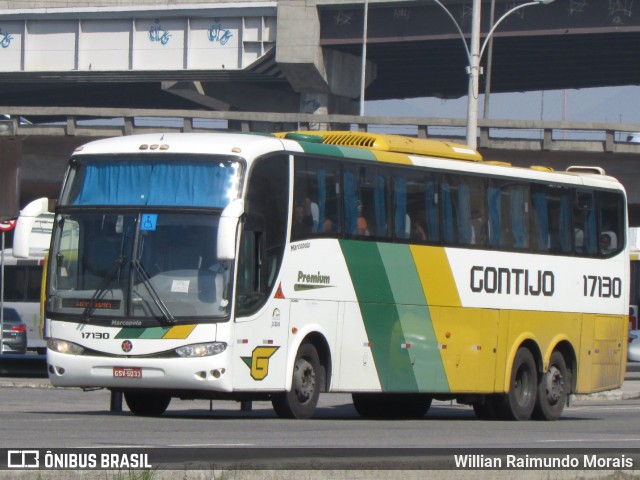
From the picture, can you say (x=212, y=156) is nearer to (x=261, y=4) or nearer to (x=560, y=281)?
(x=560, y=281)

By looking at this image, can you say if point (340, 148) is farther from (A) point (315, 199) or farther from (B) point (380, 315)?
(B) point (380, 315)

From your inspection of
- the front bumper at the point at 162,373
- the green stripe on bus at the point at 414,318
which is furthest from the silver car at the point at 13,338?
the front bumper at the point at 162,373

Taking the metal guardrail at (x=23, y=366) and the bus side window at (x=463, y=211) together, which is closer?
the bus side window at (x=463, y=211)

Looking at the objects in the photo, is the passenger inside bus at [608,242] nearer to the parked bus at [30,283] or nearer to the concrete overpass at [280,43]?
the concrete overpass at [280,43]

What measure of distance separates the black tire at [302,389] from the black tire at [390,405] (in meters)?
3.64

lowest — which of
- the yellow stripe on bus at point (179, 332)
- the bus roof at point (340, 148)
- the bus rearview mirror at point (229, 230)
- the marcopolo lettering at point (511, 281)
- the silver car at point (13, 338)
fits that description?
the silver car at point (13, 338)

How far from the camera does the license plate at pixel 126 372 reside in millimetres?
16047

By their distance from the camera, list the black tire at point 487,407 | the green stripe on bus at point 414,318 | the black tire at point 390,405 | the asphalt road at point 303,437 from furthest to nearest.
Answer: the black tire at point 390,405 < the black tire at point 487,407 < the green stripe on bus at point 414,318 < the asphalt road at point 303,437

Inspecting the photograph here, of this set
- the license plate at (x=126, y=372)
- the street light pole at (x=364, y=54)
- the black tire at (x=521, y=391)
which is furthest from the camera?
the street light pole at (x=364, y=54)

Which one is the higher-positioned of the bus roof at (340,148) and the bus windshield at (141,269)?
the bus roof at (340,148)

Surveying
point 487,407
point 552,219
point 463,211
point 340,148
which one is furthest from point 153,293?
point 552,219

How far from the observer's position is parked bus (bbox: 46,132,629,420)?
52.9ft

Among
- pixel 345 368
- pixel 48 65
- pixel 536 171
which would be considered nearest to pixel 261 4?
pixel 48 65

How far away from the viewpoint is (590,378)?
22.0 m
